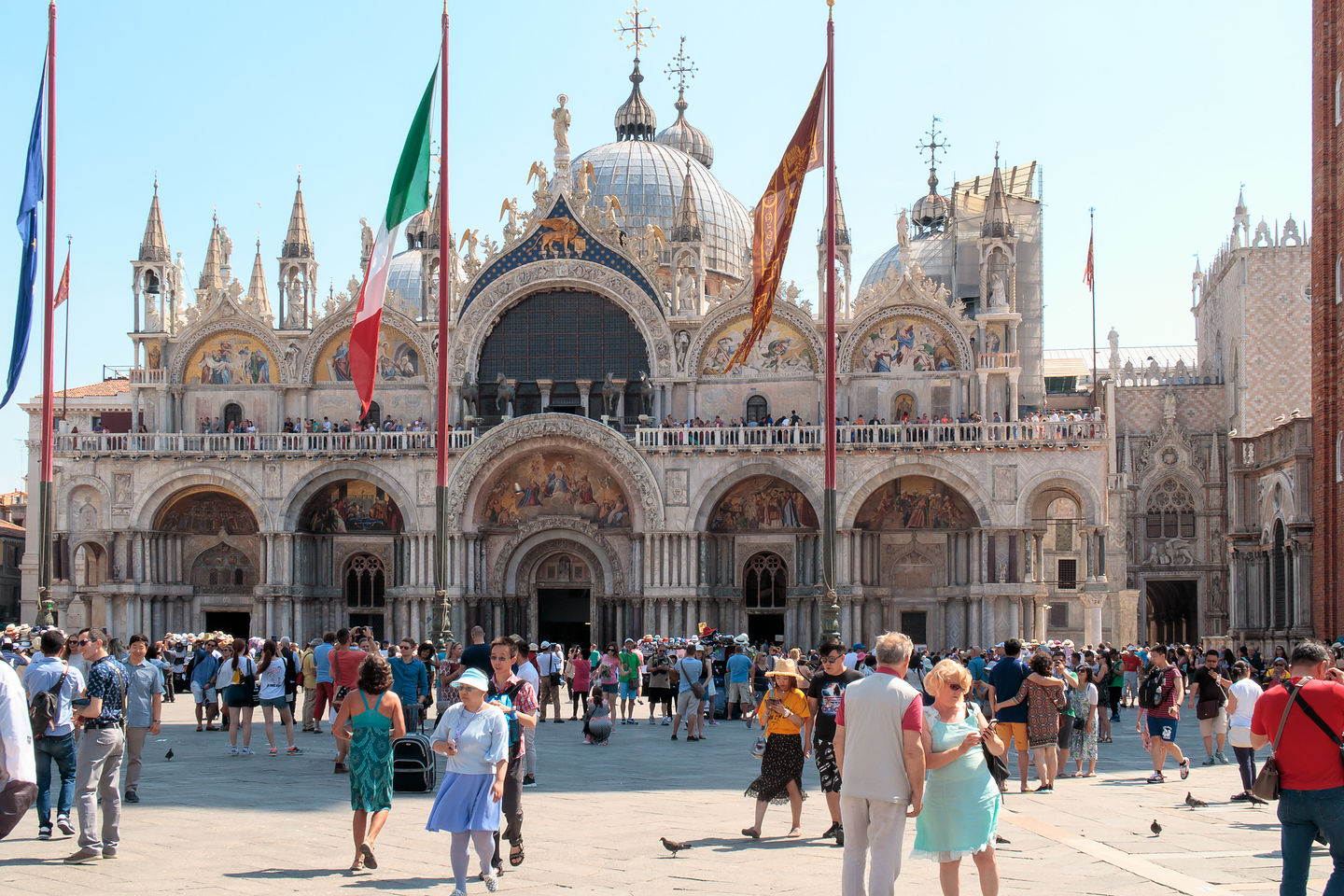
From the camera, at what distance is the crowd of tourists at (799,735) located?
34.7 ft

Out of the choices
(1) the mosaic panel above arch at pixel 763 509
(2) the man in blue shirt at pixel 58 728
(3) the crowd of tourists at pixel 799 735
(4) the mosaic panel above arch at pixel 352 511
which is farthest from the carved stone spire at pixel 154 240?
(2) the man in blue shirt at pixel 58 728

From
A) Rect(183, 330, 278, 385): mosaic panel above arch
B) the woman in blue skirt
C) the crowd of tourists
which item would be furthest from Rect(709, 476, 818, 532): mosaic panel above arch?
the woman in blue skirt

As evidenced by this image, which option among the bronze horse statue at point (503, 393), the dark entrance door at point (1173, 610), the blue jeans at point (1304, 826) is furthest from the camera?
the dark entrance door at point (1173, 610)

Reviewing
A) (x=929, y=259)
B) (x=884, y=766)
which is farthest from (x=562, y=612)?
(x=884, y=766)

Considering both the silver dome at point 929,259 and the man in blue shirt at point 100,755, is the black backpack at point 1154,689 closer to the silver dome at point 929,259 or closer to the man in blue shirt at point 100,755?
the man in blue shirt at point 100,755

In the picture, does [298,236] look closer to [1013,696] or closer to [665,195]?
[665,195]

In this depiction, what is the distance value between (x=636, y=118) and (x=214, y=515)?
89.2ft

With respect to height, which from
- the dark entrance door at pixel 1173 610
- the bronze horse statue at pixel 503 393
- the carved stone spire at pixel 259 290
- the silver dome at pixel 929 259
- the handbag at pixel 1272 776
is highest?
the silver dome at pixel 929 259

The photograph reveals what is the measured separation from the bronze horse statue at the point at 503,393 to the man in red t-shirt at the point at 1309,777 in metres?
37.3

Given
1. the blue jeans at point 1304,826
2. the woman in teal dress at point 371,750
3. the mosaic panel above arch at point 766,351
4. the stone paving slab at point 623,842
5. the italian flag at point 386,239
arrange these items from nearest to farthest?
the blue jeans at point 1304,826
the stone paving slab at point 623,842
the woman in teal dress at point 371,750
the italian flag at point 386,239
the mosaic panel above arch at point 766,351

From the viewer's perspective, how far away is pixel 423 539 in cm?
4475

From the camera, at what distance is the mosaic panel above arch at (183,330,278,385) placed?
48594 mm

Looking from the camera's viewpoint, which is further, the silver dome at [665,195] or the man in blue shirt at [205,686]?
the silver dome at [665,195]

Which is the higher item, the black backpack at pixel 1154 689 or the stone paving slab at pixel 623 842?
the black backpack at pixel 1154 689
